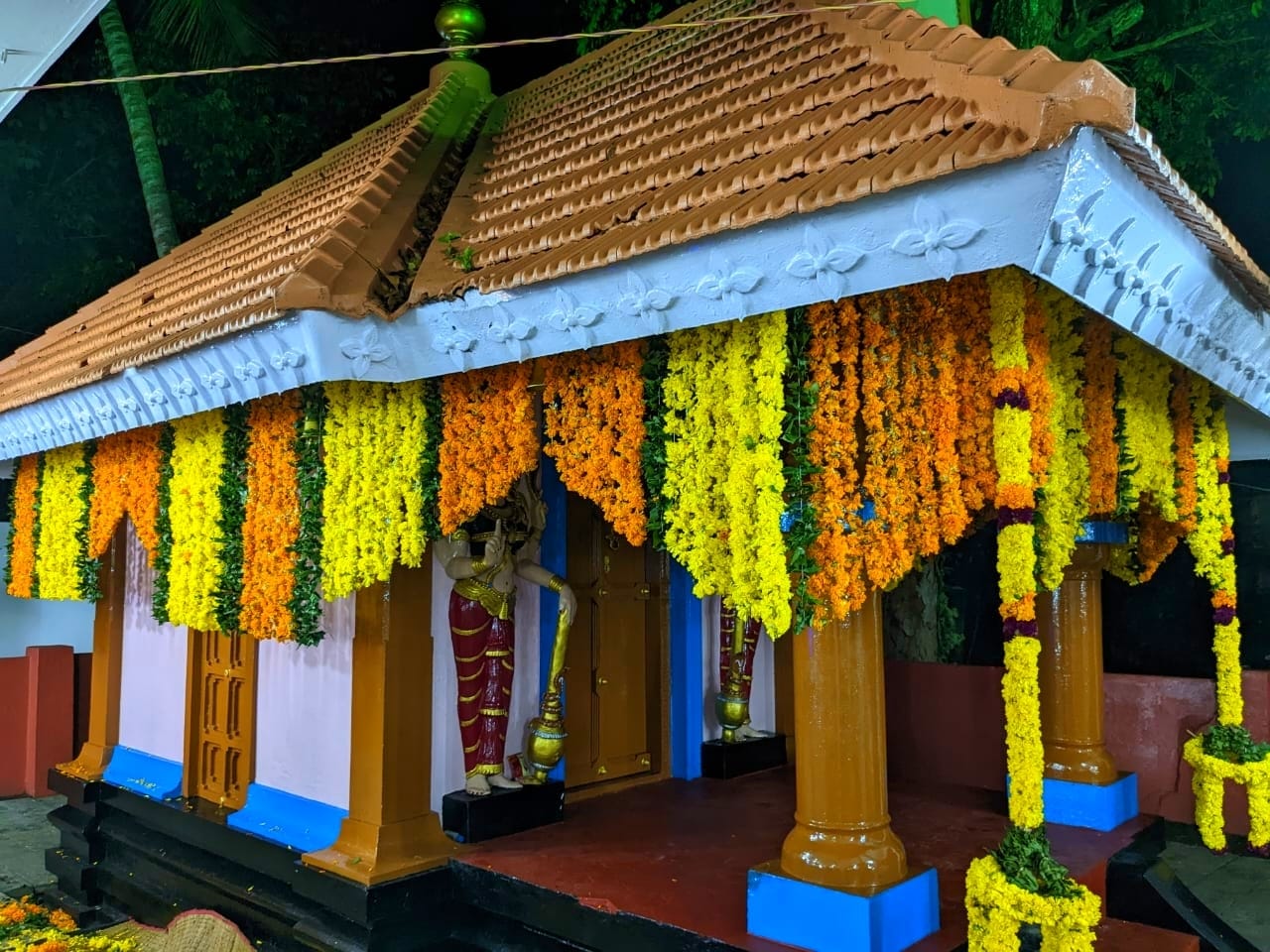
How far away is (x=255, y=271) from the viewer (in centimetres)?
472

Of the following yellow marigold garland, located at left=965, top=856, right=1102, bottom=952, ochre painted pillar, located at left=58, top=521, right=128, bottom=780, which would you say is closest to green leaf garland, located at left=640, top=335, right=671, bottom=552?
yellow marigold garland, located at left=965, top=856, right=1102, bottom=952

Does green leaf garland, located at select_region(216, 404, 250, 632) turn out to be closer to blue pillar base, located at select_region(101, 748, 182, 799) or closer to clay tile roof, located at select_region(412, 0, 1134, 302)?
clay tile roof, located at select_region(412, 0, 1134, 302)

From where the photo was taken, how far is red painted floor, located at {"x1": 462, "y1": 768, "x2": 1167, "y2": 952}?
156 inches

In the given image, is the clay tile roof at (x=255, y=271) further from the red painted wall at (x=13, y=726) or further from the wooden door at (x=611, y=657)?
the red painted wall at (x=13, y=726)

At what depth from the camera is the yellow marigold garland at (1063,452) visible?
3643 millimetres

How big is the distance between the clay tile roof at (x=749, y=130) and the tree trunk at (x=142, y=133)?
6.91 metres

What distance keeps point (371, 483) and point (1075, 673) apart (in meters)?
4.28

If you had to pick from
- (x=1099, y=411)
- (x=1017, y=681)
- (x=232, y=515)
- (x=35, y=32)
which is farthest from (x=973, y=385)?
(x=232, y=515)

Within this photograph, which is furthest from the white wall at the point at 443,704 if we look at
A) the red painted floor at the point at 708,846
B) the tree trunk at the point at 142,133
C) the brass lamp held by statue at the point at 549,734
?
the tree trunk at the point at 142,133

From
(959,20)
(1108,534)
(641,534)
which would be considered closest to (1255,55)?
(1108,534)

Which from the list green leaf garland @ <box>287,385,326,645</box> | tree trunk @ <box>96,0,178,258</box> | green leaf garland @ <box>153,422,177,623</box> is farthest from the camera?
tree trunk @ <box>96,0,178,258</box>

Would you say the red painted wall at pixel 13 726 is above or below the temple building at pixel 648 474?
below

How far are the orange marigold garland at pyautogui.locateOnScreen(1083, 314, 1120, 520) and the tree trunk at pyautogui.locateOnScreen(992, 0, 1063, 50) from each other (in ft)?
15.8

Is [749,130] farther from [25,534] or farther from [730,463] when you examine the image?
[25,534]
